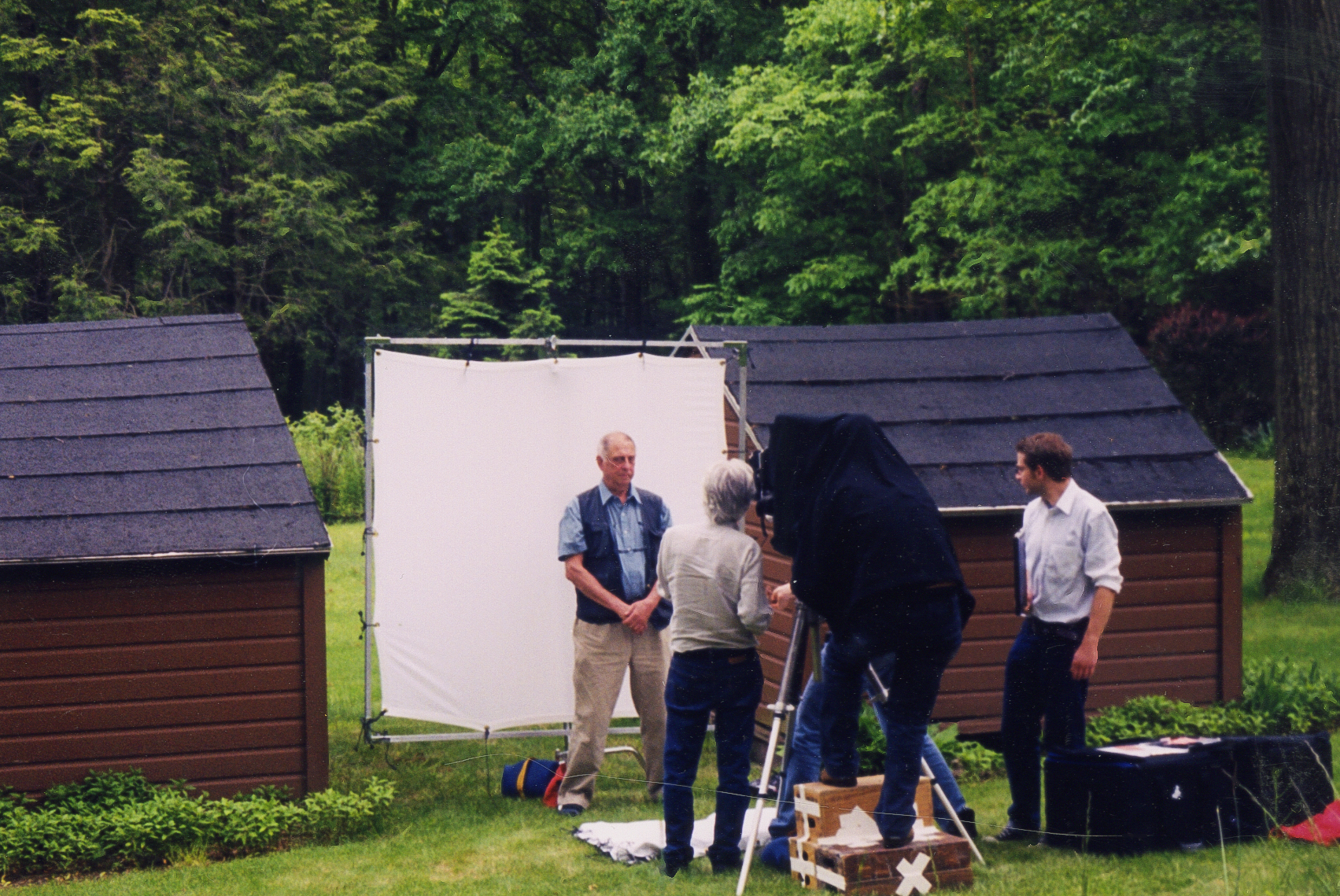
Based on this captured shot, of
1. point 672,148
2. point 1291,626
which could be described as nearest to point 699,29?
point 672,148

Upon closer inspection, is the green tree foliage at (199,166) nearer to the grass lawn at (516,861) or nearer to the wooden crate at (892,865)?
the grass lawn at (516,861)

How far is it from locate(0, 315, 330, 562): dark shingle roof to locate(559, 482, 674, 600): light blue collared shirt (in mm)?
1357

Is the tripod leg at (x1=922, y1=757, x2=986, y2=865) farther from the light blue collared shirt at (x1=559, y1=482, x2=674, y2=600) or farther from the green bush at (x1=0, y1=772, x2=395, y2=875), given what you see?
the green bush at (x1=0, y1=772, x2=395, y2=875)

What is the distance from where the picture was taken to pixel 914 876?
5066mm

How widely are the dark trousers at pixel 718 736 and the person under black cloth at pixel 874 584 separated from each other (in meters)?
0.43

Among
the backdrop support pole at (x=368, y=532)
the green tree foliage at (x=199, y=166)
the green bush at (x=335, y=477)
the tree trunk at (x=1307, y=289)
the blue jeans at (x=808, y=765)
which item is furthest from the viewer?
the green tree foliage at (x=199, y=166)

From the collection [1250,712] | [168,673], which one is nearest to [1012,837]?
[1250,712]

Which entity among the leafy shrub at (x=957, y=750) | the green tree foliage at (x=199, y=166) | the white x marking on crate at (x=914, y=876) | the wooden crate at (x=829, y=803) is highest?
the green tree foliage at (x=199, y=166)

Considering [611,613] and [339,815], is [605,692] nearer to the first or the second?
[611,613]

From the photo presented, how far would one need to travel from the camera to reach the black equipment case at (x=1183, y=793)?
5.55 m

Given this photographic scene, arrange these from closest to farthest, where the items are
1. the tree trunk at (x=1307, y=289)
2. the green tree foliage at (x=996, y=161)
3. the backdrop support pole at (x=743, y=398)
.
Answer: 1. the backdrop support pole at (x=743, y=398)
2. the tree trunk at (x=1307, y=289)
3. the green tree foliage at (x=996, y=161)

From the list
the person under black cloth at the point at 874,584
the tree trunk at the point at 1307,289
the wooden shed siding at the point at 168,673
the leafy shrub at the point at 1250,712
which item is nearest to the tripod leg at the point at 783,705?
the person under black cloth at the point at 874,584

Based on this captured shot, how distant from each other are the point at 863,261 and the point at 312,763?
19449 mm

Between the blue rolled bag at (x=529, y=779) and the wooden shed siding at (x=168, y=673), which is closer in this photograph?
the wooden shed siding at (x=168, y=673)
